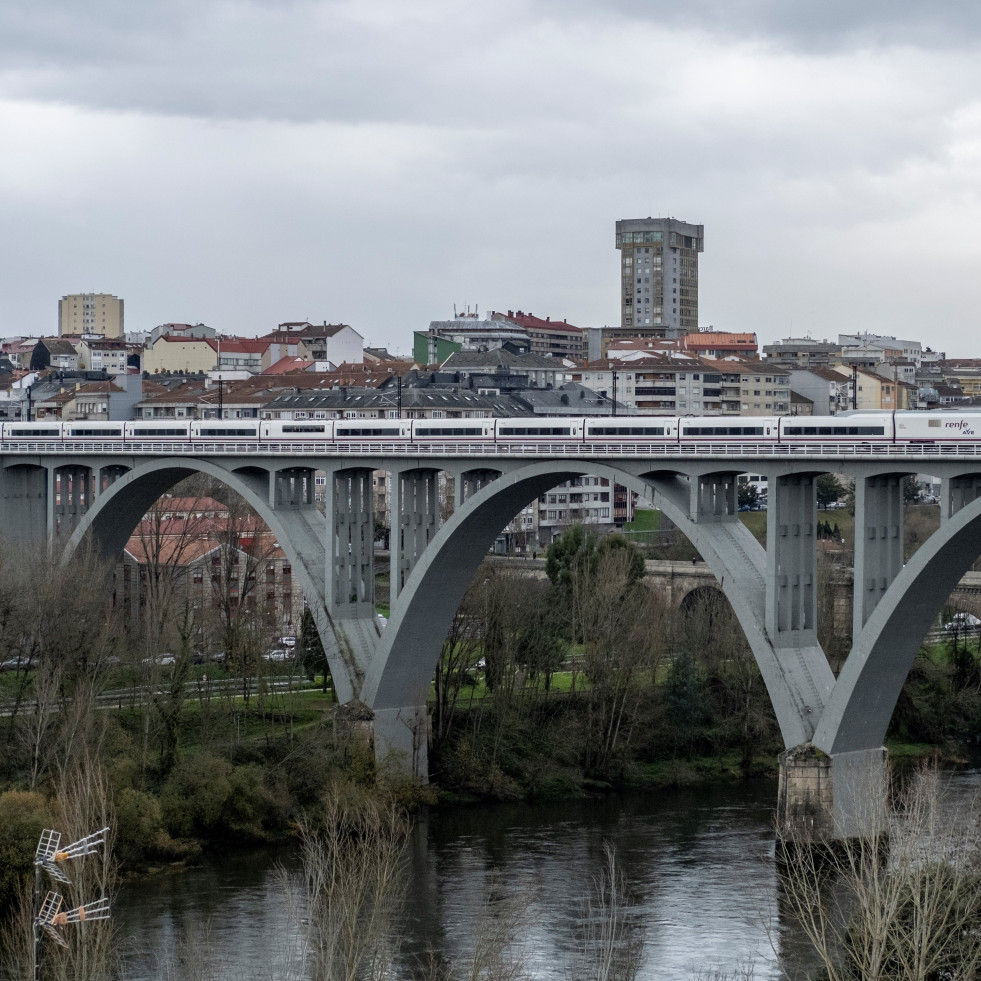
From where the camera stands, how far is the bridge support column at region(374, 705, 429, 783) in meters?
48.5

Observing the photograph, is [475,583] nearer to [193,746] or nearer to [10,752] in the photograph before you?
[193,746]

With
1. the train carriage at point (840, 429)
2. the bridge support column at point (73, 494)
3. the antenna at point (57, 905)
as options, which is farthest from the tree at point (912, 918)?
the bridge support column at point (73, 494)

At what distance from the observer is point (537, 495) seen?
47438 millimetres

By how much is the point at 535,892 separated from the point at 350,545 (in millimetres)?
14407

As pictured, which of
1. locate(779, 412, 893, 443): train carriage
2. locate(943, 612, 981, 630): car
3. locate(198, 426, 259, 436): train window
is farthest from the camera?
locate(943, 612, 981, 630): car

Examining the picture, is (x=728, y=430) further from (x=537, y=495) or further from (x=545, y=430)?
(x=537, y=495)

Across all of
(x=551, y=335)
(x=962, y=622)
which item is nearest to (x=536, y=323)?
(x=551, y=335)

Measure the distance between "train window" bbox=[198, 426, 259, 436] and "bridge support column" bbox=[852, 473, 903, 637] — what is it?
61.8 ft

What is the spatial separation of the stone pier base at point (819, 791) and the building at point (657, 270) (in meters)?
145

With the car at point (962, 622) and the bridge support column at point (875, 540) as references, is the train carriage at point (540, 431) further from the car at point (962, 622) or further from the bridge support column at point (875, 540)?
the car at point (962, 622)

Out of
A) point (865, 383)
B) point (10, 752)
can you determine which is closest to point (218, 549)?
point (10, 752)

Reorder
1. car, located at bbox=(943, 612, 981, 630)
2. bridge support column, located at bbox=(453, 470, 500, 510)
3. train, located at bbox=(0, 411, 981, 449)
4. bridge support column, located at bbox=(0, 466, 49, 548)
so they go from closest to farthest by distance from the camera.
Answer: train, located at bbox=(0, 411, 981, 449)
bridge support column, located at bbox=(453, 470, 500, 510)
bridge support column, located at bbox=(0, 466, 49, 548)
car, located at bbox=(943, 612, 981, 630)

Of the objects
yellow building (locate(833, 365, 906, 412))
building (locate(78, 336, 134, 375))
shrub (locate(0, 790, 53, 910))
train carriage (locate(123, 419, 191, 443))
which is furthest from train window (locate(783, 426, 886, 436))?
building (locate(78, 336, 134, 375))

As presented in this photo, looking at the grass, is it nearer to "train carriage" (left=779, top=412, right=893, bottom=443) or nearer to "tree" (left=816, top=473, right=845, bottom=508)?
"tree" (left=816, top=473, right=845, bottom=508)
